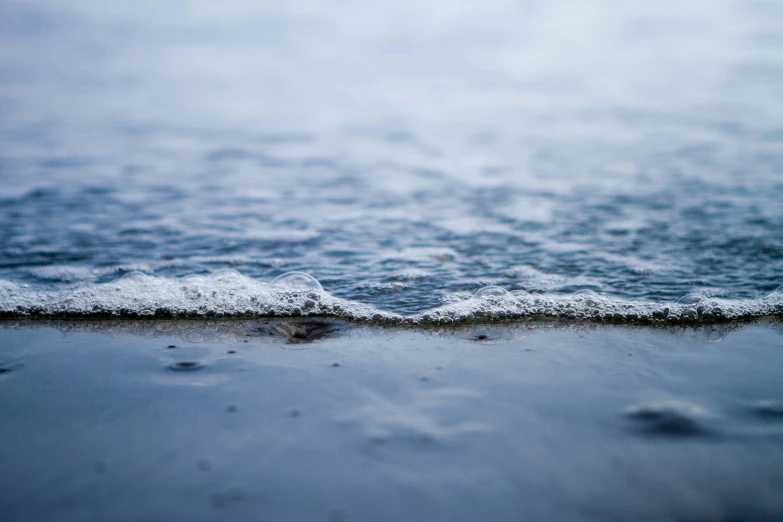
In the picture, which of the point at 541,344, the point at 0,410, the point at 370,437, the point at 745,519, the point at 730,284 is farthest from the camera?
the point at 730,284

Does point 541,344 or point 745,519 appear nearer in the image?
point 745,519

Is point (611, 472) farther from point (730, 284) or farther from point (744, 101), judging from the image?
point (744, 101)

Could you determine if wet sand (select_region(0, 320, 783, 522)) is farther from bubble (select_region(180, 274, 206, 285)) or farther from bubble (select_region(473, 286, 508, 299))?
bubble (select_region(180, 274, 206, 285))

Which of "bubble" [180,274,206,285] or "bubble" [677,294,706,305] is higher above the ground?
"bubble" [180,274,206,285]

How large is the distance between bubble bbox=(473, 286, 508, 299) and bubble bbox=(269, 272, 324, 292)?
99 centimetres

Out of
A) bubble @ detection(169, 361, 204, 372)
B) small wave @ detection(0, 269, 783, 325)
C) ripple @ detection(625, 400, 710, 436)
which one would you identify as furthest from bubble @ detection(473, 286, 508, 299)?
bubble @ detection(169, 361, 204, 372)

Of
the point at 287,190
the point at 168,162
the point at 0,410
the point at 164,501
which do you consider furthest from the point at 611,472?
the point at 168,162

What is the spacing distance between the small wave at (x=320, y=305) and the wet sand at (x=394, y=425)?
0.64ft

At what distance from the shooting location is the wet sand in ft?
5.99

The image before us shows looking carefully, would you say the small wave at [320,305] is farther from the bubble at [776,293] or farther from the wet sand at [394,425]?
the wet sand at [394,425]

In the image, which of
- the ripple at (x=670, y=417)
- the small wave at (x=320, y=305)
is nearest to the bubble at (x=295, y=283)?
the small wave at (x=320, y=305)

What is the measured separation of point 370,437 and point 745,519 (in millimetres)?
1195

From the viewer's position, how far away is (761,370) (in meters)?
2.66

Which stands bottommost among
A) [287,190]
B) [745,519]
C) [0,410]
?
[745,519]
